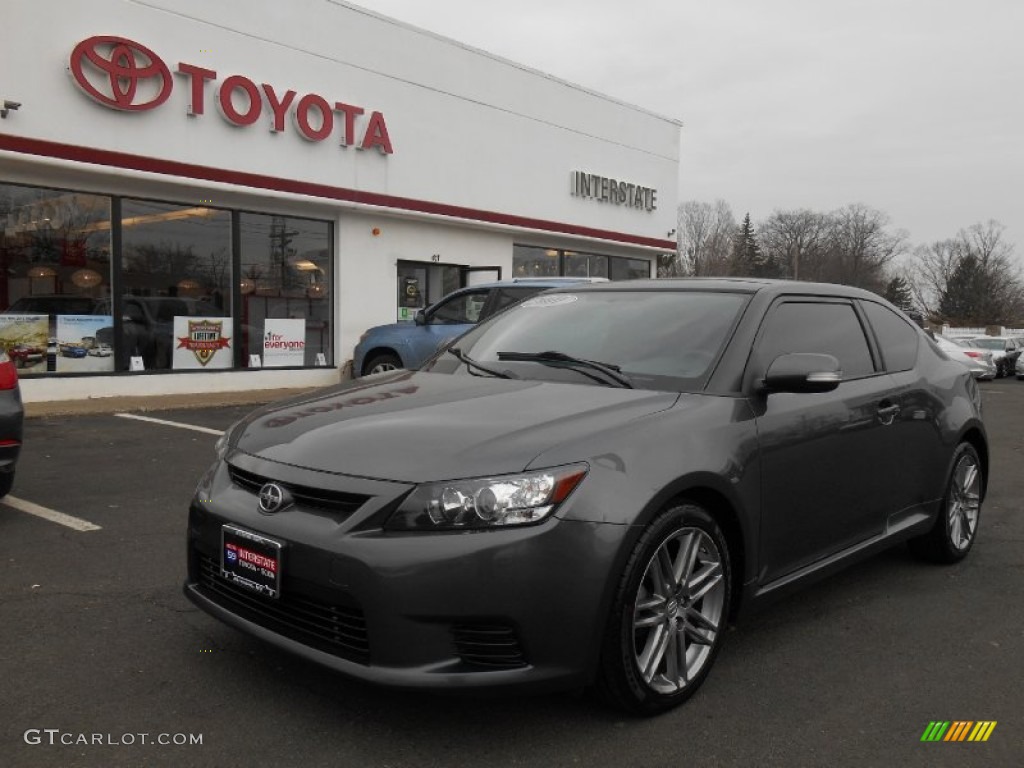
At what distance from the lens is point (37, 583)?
4.07 m

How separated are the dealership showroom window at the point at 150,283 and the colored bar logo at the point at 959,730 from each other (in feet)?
36.1

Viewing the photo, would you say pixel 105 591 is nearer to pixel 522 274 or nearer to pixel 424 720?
pixel 424 720

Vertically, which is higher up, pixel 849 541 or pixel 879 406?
pixel 879 406

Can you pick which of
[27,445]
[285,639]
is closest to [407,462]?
[285,639]

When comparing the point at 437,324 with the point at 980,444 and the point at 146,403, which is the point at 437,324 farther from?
the point at 980,444

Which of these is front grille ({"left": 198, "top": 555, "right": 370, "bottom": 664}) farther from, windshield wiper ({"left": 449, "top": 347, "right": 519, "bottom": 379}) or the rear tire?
the rear tire

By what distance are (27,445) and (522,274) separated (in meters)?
11.6

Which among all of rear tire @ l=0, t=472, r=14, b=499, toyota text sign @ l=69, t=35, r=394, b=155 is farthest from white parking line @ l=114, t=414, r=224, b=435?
toyota text sign @ l=69, t=35, r=394, b=155

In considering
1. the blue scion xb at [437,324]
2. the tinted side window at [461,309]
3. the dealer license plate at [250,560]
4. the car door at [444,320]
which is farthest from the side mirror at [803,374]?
the car door at [444,320]

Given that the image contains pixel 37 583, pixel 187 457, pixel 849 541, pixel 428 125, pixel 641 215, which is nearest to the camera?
pixel 849 541

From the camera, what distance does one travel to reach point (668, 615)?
9.51 feet

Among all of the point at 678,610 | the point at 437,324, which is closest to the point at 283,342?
the point at 437,324

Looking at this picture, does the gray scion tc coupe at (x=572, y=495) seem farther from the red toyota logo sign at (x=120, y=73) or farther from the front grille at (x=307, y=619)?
the red toyota logo sign at (x=120, y=73)

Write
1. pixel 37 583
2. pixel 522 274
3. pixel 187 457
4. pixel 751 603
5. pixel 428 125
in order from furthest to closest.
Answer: pixel 522 274, pixel 428 125, pixel 187 457, pixel 37 583, pixel 751 603
